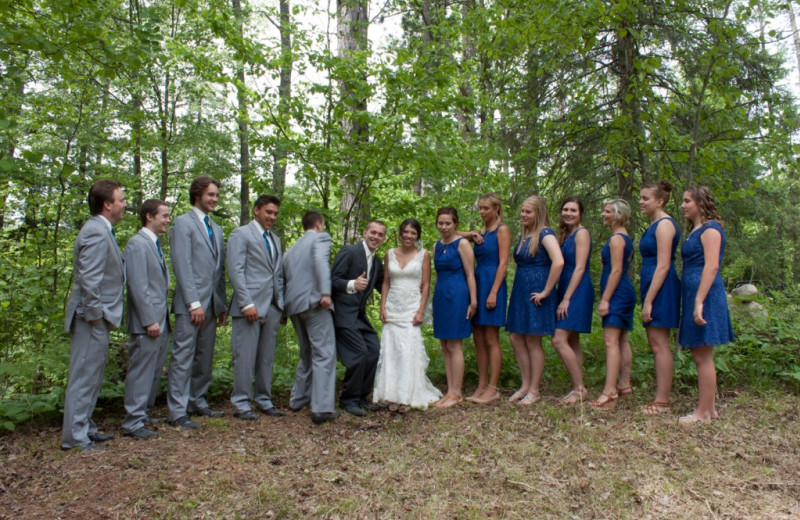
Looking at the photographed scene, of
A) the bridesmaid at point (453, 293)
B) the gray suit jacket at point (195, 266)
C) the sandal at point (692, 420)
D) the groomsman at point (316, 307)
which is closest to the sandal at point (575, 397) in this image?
the sandal at point (692, 420)

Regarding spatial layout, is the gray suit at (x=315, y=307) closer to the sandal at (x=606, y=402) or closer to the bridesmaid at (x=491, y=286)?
the bridesmaid at (x=491, y=286)

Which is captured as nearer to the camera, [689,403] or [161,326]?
[161,326]

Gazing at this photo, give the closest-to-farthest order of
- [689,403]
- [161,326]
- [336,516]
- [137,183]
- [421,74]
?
[336,516] < [161,326] < [689,403] < [421,74] < [137,183]

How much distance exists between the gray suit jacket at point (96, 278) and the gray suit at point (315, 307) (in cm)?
159

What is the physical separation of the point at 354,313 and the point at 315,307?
1.42ft

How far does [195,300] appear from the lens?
486 cm

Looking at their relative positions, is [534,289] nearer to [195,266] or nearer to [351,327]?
[351,327]

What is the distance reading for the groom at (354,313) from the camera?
5.42 m

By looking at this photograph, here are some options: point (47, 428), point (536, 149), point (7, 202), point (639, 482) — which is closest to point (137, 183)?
point (7, 202)

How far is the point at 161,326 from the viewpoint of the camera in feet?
15.5

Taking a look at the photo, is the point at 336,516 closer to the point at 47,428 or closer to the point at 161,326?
the point at 161,326

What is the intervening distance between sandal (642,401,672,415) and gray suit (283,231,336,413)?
2.97m

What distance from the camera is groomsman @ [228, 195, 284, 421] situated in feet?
16.8

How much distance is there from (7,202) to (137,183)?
6.34ft
